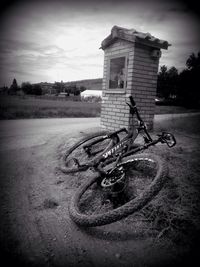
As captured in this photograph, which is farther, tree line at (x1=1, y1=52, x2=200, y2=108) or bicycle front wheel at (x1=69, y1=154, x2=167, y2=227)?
tree line at (x1=1, y1=52, x2=200, y2=108)

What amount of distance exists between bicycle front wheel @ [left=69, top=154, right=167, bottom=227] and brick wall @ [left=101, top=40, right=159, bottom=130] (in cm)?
279

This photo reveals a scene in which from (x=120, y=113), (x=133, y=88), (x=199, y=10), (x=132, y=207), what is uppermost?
(x=199, y=10)

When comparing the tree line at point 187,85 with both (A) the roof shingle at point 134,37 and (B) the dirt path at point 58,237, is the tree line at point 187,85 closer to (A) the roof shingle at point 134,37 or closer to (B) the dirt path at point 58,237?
(A) the roof shingle at point 134,37

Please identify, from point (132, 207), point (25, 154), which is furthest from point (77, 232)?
point (25, 154)

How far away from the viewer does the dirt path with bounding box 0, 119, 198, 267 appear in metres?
2.11

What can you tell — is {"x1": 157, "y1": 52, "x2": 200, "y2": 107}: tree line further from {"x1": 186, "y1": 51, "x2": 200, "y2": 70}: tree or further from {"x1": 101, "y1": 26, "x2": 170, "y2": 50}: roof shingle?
{"x1": 101, "y1": 26, "x2": 170, "y2": 50}: roof shingle

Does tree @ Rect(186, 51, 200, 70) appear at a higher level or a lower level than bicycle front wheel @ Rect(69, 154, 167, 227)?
higher

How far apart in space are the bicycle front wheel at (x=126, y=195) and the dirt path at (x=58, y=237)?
26cm

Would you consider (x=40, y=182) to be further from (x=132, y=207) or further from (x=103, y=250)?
(x=132, y=207)

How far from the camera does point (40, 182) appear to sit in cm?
406

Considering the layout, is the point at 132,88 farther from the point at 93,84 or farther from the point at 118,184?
the point at 93,84

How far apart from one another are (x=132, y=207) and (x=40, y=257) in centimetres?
122

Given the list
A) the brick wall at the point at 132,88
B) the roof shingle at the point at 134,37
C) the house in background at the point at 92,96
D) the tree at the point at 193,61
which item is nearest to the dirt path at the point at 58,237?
the brick wall at the point at 132,88

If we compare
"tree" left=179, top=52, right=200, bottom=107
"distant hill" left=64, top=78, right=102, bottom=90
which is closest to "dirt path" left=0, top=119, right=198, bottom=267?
"tree" left=179, top=52, right=200, bottom=107
